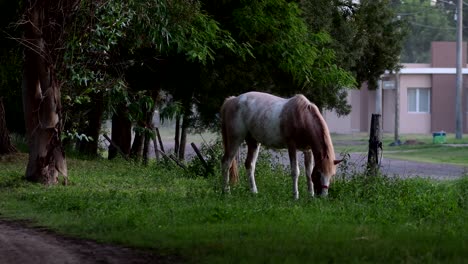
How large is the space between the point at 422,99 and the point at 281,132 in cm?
4902

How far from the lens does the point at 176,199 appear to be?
16.5 m

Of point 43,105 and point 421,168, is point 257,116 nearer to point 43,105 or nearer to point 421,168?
point 43,105

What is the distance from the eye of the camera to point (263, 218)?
13.5 metres

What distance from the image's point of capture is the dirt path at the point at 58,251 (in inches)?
431

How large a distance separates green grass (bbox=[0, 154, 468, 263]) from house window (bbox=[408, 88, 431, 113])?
45.4m

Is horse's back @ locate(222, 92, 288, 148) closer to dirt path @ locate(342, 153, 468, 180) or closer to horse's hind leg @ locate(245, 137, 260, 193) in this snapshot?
horse's hind leg @ locate(245, 137, 260, 193)

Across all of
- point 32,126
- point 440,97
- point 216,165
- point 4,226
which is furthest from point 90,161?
point 440,97

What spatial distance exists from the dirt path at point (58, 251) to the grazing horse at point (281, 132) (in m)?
5.04

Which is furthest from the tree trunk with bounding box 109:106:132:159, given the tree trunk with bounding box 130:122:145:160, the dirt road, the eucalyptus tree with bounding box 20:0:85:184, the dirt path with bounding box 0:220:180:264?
the dirt path with bounding box 0:220:180:264

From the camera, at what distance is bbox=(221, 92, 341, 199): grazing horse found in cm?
Result: 1647

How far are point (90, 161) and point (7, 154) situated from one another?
7.51 feet

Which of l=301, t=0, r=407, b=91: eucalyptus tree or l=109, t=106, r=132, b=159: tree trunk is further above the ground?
l=301, t=0, r=407, b=91: eucalyptus tree

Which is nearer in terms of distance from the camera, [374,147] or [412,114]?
[374,147]

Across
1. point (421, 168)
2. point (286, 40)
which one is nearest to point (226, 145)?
point (286, 40)
